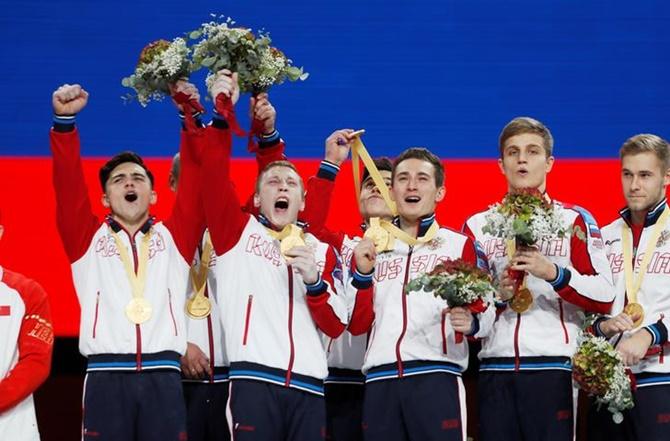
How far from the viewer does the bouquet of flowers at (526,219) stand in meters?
5.37

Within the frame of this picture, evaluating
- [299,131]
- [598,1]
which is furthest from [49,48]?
[598,1]

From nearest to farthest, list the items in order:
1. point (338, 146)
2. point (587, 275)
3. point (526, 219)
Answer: point (526, 219), point (587, 275), point (338, 146)

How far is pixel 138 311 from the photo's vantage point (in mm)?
5641

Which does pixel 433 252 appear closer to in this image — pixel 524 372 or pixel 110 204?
pixel 524 372

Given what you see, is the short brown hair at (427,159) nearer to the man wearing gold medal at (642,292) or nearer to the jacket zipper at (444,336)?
the jacket zipper at (444,336)

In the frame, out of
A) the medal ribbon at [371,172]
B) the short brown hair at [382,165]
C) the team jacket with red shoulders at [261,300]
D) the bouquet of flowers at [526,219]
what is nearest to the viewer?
the bouquet of flowers at [526,219]

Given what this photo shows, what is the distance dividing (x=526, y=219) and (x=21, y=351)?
94.8 inches

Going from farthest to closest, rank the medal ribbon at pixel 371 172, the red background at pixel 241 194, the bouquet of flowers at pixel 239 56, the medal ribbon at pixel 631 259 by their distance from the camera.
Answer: the red background at pixel 241 194 → the medal ribbon at pixel 371 172 → the medal ribbon at pixel 631 259 → the bouquet of flowers at pixel 239 56

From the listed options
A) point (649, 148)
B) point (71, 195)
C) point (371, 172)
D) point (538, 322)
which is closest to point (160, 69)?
point (71, 195)

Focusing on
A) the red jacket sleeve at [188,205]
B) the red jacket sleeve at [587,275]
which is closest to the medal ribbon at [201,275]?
the red jacket sleeve at [188,205]

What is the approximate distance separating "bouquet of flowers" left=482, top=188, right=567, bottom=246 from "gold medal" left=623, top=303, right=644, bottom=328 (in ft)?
1.96

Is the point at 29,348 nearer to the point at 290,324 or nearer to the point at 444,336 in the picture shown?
the point at 290,324

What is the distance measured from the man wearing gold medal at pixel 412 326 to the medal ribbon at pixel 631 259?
765 millimetres

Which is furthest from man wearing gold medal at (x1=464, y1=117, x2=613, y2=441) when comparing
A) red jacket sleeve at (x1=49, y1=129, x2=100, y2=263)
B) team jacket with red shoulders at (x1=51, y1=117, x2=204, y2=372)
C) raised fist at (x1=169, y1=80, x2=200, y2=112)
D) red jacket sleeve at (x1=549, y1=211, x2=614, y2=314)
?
red jacket sleeve at (x1=49, y1=129, x2=100, y2=263)
